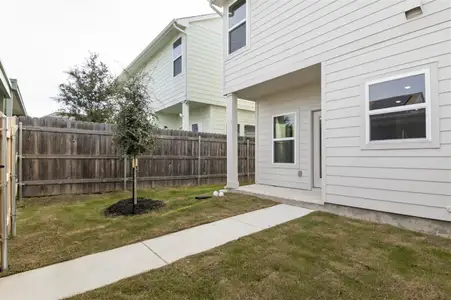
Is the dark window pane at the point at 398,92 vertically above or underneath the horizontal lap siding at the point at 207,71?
underneath

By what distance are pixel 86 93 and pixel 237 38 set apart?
857 centimetres

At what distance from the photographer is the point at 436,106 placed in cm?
346

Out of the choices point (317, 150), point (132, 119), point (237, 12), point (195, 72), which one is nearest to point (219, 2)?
point (237, 12)

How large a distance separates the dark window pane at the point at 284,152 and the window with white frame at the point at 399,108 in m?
2.81

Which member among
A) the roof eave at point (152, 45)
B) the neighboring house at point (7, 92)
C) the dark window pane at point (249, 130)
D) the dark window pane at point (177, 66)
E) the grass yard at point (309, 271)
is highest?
the roof eave at point (152, 45)

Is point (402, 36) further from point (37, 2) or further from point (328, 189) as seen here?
point (37, 2)

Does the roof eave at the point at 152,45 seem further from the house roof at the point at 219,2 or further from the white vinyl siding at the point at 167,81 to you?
the house roof at the point at 219,2

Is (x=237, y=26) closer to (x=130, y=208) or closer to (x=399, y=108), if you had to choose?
(x=399, y=108)

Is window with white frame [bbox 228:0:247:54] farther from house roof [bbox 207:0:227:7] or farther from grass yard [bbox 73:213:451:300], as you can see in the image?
grass yard [bbox 73:213:451:300]

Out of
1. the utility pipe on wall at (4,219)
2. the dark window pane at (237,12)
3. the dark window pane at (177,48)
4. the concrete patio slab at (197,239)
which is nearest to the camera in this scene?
the utility pipe on wall at (4,219)

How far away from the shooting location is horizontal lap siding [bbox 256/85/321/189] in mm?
6492

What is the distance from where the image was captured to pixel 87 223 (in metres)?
4.37

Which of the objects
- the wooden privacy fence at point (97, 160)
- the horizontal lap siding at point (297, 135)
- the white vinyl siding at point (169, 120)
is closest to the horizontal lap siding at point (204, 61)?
the wooden privacy fence at point (97, 160)

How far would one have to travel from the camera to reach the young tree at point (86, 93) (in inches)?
466
